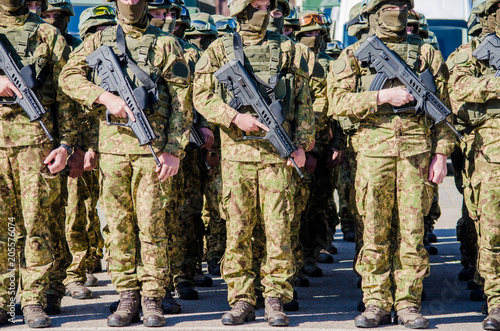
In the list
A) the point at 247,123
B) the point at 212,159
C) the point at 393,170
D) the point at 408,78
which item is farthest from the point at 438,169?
the point at 212,159

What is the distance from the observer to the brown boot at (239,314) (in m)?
5.18

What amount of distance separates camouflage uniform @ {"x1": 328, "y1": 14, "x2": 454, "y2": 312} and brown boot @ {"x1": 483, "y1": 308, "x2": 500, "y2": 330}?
0.49 metres

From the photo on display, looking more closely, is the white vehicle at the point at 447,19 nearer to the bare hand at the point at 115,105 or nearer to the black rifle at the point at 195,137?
the black rifle at the point at 195,137

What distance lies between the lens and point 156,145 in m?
5.21

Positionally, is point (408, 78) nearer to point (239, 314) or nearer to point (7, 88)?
point (239, 314)

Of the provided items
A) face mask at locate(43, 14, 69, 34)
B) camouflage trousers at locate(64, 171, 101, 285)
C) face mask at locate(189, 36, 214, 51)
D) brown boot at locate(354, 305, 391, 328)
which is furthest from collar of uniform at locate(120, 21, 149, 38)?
brown boot at locate(354, 305, 391, 328)

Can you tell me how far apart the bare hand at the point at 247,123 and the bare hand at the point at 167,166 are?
1.75 ft

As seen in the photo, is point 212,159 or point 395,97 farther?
point 212,159

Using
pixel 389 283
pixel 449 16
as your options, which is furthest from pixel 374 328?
pixel 449 16

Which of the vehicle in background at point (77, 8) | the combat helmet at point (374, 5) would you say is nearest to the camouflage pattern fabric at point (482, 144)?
the combat helmet at point (374, 5)

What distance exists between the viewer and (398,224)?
530cm

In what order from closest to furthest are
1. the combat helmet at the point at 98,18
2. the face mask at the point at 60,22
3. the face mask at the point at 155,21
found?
the face mask at the point at 155,21, the face mask at the point at 60,22, the combat helmet at the point at 98,18

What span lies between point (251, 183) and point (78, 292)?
1928 mm

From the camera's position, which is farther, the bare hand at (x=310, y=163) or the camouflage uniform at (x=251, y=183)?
the bare hand at (x=310, y=163)
